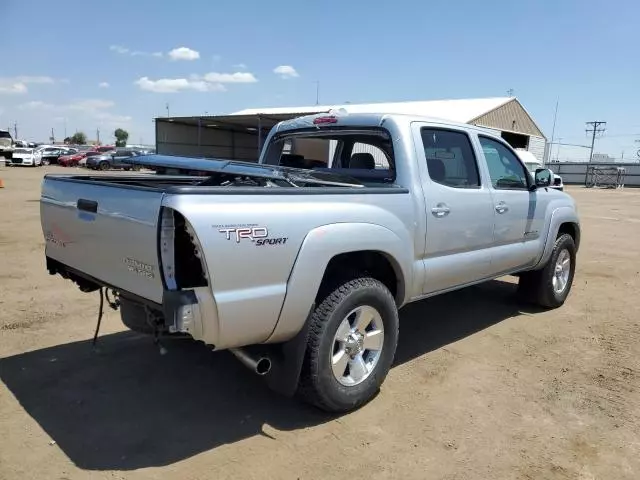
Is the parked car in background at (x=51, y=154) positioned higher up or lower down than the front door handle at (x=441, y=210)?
lower down

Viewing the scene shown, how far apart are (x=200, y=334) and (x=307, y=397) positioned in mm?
968

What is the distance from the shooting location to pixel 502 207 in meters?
4.74

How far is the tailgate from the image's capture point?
2693mm

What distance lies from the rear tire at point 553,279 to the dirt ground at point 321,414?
0.47 meters

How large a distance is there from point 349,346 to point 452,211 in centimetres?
143

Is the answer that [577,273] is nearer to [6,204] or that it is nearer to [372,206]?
[372,206]

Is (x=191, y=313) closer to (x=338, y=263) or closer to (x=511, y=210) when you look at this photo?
(x=338, y=263)

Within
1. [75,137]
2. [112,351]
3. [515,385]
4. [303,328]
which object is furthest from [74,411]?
[75,137]

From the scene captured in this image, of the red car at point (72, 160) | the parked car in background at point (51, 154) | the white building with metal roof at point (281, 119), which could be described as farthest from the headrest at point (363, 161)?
the parked car in background at point (51, 154)

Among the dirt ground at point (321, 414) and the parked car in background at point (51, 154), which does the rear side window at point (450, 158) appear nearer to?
the dirt ground at point (321, 414)

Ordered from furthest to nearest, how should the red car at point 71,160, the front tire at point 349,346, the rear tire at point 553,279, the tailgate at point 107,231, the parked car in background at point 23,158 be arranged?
the red car at point 71,160, the parked car in background at point 23,158, the rear tire at point 553,279, the front tire at point 349,346, the tailgate at point 107,231

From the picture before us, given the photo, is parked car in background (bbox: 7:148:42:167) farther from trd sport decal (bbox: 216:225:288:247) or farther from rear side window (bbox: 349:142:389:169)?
trd sport decal (bbox: 216:225:288:247)

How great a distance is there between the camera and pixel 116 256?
296 centimetres

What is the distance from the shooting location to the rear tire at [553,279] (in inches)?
231
